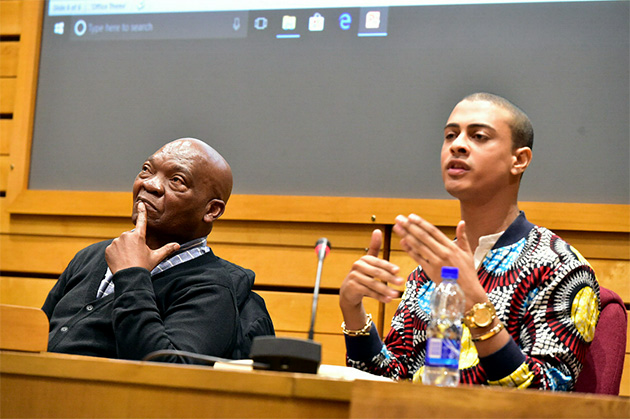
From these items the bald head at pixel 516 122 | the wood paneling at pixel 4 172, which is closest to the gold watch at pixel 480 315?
the bald head at pixel 516 122

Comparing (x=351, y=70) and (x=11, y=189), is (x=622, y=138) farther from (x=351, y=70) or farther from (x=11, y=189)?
(x=11, y=189)

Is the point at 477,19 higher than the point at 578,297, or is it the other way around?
the point at 477,19

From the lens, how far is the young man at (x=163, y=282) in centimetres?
180

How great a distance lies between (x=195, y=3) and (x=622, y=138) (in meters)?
1.92

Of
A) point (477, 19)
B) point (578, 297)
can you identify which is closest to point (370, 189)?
point (477, 19)

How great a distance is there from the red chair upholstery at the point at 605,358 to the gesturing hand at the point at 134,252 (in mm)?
1175

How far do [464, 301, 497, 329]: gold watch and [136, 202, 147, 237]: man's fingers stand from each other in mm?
978

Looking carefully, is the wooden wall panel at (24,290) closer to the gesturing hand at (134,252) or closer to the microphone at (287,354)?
the gesturing hand at (134,252)

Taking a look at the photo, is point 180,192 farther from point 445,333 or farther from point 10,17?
point 10,17

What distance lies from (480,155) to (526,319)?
18.1 inches

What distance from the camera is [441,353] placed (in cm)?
133

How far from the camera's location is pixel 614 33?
2.74m

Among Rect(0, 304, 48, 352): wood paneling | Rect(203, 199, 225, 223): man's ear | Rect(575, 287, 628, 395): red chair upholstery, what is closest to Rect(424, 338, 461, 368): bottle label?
Rect(575, 287, 628, 395): red chair upholstery

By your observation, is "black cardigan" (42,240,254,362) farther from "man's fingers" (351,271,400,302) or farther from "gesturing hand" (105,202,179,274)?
"man's fingers" (351,271,400,302)
